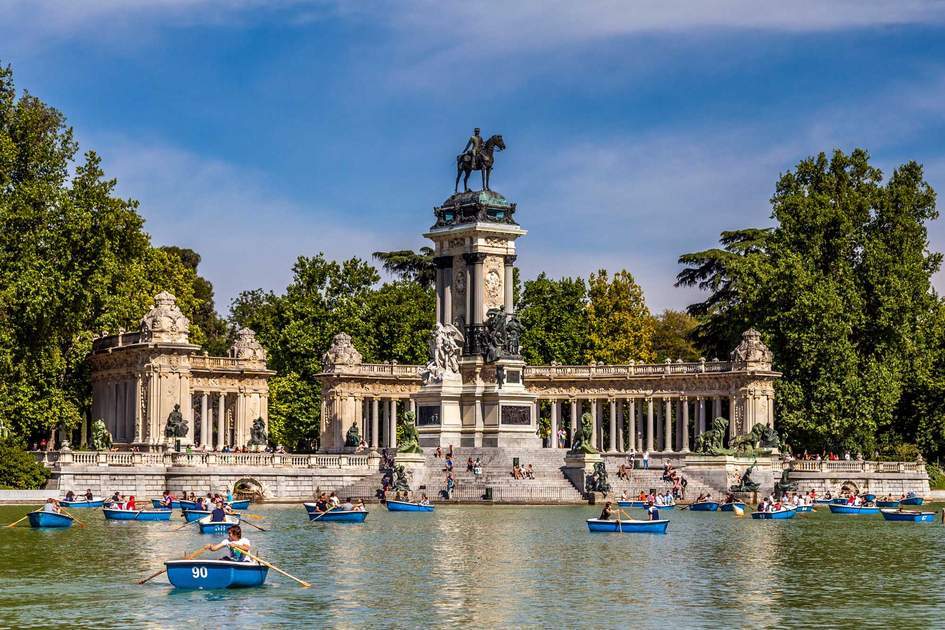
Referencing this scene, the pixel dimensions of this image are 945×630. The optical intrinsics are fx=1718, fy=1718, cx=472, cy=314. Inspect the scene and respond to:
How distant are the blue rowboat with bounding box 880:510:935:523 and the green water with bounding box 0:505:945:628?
4661mm

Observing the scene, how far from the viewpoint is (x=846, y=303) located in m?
89.1

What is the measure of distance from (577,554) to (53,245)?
3891 cm

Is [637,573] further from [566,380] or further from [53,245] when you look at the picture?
[566,380]

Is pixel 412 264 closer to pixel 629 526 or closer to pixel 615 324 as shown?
pixel 615 324

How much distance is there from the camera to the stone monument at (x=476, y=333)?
263 ft

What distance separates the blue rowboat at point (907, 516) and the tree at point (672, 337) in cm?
5716

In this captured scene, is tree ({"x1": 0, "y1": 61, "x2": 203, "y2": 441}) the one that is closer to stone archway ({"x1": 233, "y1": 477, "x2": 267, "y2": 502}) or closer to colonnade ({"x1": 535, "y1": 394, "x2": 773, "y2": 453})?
stone archway ({"x1": 233, "y1": 477, "x2": 267, "y2": 502})

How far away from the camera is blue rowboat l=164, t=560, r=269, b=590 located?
36281 millimetres

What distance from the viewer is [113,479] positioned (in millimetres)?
70938

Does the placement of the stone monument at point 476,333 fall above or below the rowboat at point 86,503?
above

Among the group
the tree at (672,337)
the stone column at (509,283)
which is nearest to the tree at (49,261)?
the stone column at (509,283)

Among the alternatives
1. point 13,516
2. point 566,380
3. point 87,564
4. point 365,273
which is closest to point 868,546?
point 87,564

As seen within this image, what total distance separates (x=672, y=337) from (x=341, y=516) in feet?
244

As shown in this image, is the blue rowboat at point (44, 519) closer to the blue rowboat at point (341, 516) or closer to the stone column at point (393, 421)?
the blue rowboat at point (341, 516)
